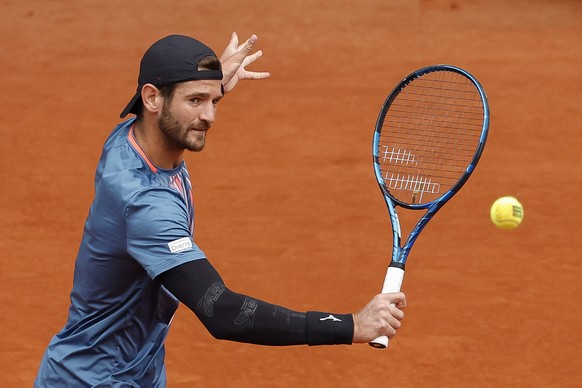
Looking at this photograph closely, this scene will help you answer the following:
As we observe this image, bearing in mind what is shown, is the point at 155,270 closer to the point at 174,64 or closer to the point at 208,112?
the point at 208,112

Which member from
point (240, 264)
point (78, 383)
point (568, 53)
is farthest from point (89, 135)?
point (78, 383)

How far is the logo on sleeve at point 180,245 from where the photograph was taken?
4.20 metres

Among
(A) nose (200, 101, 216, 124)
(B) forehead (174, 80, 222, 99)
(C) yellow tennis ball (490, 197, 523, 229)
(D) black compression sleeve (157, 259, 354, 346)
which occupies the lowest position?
(D) black compression sleeve (157, 259, 354, 346)

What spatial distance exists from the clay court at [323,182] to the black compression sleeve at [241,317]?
9.73 ft

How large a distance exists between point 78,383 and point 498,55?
27.4 feet

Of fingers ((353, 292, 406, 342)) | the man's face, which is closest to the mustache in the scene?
the man's face

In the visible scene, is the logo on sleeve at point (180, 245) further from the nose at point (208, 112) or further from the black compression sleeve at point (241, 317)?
the nose at point (208, 112)

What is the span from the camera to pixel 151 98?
14.8ft

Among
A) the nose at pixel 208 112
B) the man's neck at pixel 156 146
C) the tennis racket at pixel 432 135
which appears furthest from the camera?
the tennis racket at pixel 432 135

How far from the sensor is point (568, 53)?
12.1 m

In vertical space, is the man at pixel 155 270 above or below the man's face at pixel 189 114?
below

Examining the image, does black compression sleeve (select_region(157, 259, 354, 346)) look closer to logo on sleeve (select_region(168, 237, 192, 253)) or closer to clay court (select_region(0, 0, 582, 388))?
logo on sleeve (select_region(168, 237, 192, 253))

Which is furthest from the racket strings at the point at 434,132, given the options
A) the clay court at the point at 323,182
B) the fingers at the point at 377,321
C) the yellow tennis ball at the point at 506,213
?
the fingers at the point at 377,321

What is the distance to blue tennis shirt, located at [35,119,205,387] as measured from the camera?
425 centimetres
